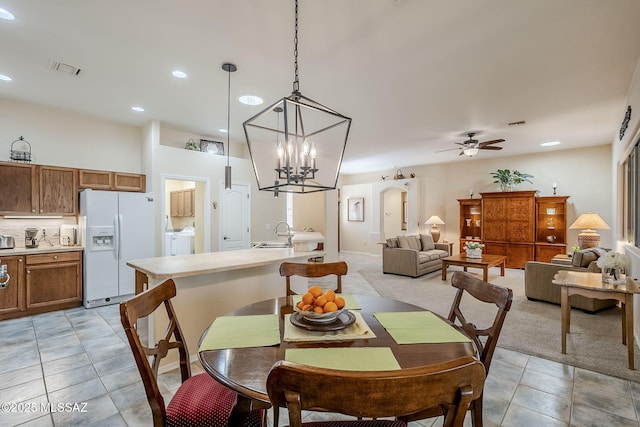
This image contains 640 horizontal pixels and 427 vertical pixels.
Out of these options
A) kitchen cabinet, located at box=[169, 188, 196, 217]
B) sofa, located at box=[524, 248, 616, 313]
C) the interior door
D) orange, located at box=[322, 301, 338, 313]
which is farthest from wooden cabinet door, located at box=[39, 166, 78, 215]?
sofa, located at box=[524, 248, 616, 313]

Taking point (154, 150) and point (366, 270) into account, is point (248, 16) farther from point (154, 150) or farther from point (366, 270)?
point (366, 270)

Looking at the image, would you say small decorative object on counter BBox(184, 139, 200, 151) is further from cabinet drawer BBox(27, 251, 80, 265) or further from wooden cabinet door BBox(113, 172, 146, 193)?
cabinet drawer BBox(27, 251, 80, 265)

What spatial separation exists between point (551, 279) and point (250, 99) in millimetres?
4846

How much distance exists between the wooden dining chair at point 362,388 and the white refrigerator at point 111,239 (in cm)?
475

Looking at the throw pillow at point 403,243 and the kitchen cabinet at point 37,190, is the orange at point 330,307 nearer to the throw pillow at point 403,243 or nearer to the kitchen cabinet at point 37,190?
the kitchen cabinet at point 37,190

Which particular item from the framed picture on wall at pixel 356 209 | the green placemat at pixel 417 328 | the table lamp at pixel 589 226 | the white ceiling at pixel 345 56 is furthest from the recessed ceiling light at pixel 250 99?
the framed picture on wall at pixel 356 209

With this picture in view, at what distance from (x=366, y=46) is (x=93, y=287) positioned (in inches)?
186

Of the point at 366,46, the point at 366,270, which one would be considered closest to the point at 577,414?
the point at 366,46

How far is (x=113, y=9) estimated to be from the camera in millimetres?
2203

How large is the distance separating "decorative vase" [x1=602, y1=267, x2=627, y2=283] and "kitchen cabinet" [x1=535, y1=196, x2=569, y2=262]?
167 inches

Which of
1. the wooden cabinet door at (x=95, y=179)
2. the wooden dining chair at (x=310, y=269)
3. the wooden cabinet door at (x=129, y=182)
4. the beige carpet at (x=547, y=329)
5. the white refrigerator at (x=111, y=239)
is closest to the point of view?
the wooden dining chair at (x=310, y=269)

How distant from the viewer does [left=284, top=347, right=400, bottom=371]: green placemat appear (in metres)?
1.04

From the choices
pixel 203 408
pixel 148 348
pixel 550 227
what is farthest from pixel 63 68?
pixel 550 227

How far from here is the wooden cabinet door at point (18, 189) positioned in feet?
12.7
